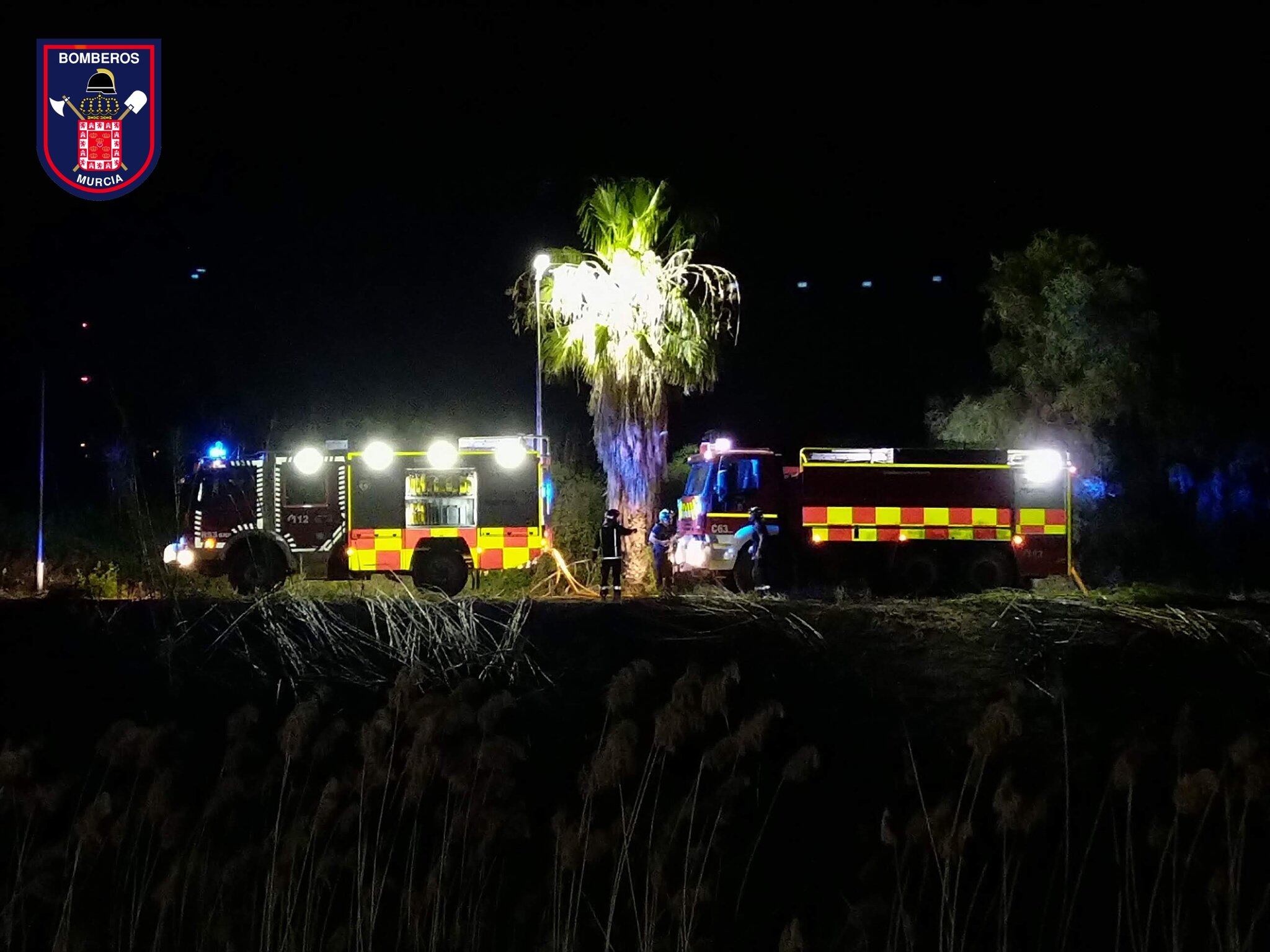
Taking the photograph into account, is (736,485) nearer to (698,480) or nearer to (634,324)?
(698,480)

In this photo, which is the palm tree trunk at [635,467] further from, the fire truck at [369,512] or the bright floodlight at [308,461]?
the bright floodlight at [308,461]

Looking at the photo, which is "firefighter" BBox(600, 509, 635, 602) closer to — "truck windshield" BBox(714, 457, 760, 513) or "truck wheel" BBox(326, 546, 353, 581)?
"truck windshield" BBox(714, 457, 760, 513)

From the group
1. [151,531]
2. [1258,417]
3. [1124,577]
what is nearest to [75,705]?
[151,531]

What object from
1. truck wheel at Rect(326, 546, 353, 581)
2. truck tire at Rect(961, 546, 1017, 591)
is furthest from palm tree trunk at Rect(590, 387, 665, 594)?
truck tire at Rect(961, 546, 1017, 591)

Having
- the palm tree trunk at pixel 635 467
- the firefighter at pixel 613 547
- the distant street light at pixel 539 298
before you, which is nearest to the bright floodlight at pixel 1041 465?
the firefighter at pixel 613 547

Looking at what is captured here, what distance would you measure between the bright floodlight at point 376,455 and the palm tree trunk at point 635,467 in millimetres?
4707

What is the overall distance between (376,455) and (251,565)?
2307 millimetres

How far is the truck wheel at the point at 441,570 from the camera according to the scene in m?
20.4

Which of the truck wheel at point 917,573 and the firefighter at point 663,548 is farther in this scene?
the firefighter at point 663,548

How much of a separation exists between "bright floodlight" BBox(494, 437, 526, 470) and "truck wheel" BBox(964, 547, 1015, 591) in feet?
21.5

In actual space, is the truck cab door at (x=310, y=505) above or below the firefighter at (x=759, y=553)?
above

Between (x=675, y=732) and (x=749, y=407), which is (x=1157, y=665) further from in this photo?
(x=749, y=407)

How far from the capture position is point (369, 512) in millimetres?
20391

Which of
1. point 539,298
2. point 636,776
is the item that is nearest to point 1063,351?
point 539,298
